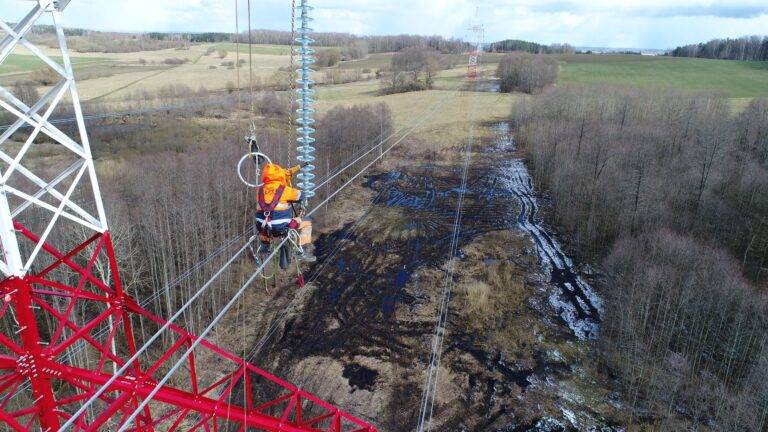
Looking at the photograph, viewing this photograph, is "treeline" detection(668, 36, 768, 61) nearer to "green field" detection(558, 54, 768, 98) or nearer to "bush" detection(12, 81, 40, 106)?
"green field" detection(558, 54, 768, 98)

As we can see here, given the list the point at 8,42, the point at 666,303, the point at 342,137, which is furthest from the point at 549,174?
the point at 8,42

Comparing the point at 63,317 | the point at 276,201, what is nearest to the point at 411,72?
the point at 276,201

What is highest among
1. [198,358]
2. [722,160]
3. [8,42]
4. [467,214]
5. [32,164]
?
[8,42]

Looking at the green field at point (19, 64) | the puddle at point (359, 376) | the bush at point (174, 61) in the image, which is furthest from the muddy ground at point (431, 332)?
the bush at point (174, 61)

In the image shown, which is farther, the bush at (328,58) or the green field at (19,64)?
the bush at (328,58)

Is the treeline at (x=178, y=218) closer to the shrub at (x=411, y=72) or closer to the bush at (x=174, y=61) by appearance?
the bush at (x=174, y=61)

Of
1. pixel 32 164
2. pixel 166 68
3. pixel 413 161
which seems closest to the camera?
pixel 32 164

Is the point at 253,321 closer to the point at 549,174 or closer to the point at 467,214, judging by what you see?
the point at 467,214

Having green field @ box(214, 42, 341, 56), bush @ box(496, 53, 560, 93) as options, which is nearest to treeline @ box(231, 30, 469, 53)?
green field @ box(214, 42, 341, 56)
